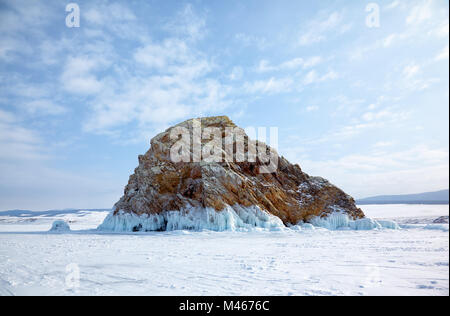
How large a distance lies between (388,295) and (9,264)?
33.3 feet

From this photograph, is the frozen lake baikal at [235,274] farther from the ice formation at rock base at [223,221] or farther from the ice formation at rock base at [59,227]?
the ice formation at rock base at [59,227]

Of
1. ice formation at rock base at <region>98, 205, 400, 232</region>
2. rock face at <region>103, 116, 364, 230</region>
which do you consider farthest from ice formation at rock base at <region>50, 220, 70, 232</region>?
rock face at <region>103, 116, 364, 230</region>

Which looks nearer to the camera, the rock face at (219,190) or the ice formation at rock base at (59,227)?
the rock face at (219,190)

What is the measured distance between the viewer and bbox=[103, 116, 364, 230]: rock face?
71.9ft

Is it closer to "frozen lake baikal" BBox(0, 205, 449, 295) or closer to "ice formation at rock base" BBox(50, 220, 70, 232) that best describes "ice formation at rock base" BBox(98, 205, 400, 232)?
"ice formation at rock base" BBox(50, 220, 70, 232)

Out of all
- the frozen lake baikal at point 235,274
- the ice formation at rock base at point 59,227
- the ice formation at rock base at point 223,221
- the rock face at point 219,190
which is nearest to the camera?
the frozen lake baikal at point 235,274

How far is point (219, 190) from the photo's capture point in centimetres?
2166

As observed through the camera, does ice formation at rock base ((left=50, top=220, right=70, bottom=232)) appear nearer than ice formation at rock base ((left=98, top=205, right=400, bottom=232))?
No

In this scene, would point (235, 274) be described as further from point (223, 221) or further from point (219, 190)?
point (219, 190)

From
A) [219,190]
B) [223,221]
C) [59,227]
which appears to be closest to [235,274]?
[223,221]

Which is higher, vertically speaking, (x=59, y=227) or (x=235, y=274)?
(x=235, y=274)

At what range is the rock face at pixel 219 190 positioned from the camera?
21.9 m

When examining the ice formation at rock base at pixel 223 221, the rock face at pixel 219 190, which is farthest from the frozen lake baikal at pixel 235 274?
the rock face at pixel 219 190
